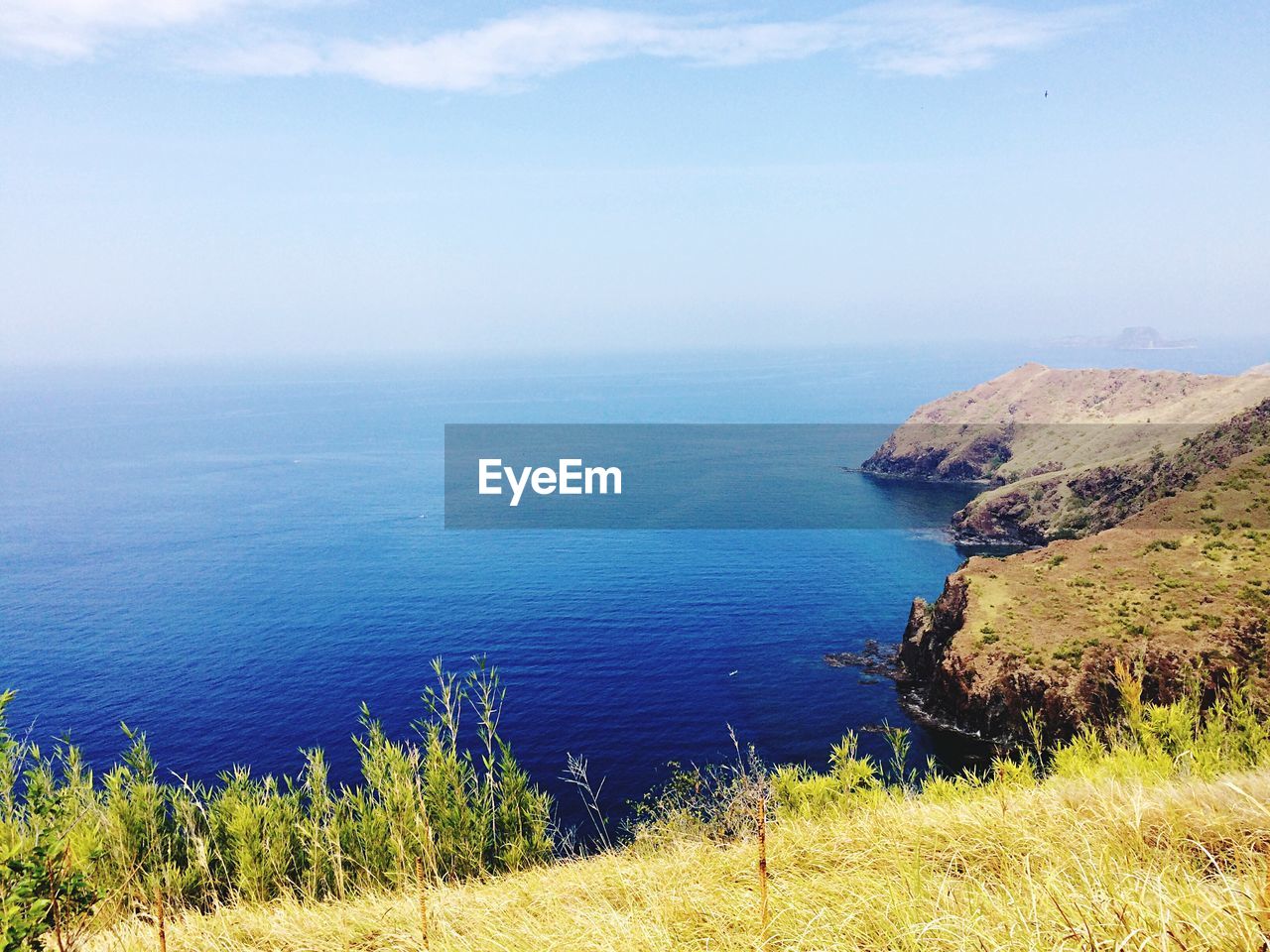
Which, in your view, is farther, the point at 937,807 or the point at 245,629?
the point at 245,629

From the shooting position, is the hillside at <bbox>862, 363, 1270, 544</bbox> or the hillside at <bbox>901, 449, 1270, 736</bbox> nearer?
the hillside at <bbox>901, 449, 1270, 736</bbox>

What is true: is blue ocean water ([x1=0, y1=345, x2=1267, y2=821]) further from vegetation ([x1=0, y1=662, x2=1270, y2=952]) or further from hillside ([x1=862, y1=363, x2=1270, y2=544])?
vegetation ([x1=0, y1=662, x2=1270, y2=952])

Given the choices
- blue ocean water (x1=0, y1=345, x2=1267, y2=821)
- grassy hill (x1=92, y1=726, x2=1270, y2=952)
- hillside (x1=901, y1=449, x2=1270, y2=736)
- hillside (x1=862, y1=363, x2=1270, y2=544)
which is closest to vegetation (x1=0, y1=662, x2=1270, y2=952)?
grassy hill (x1=92, y1=726, x2=1270, y2=952)

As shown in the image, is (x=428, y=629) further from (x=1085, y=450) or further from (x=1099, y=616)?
(x=1085, y=450)

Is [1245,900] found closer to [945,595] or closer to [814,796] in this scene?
[814,796]

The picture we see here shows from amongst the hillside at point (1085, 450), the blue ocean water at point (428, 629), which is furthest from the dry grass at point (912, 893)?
the hillside at point (1085, 450)

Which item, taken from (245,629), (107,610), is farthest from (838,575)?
(107,610)
